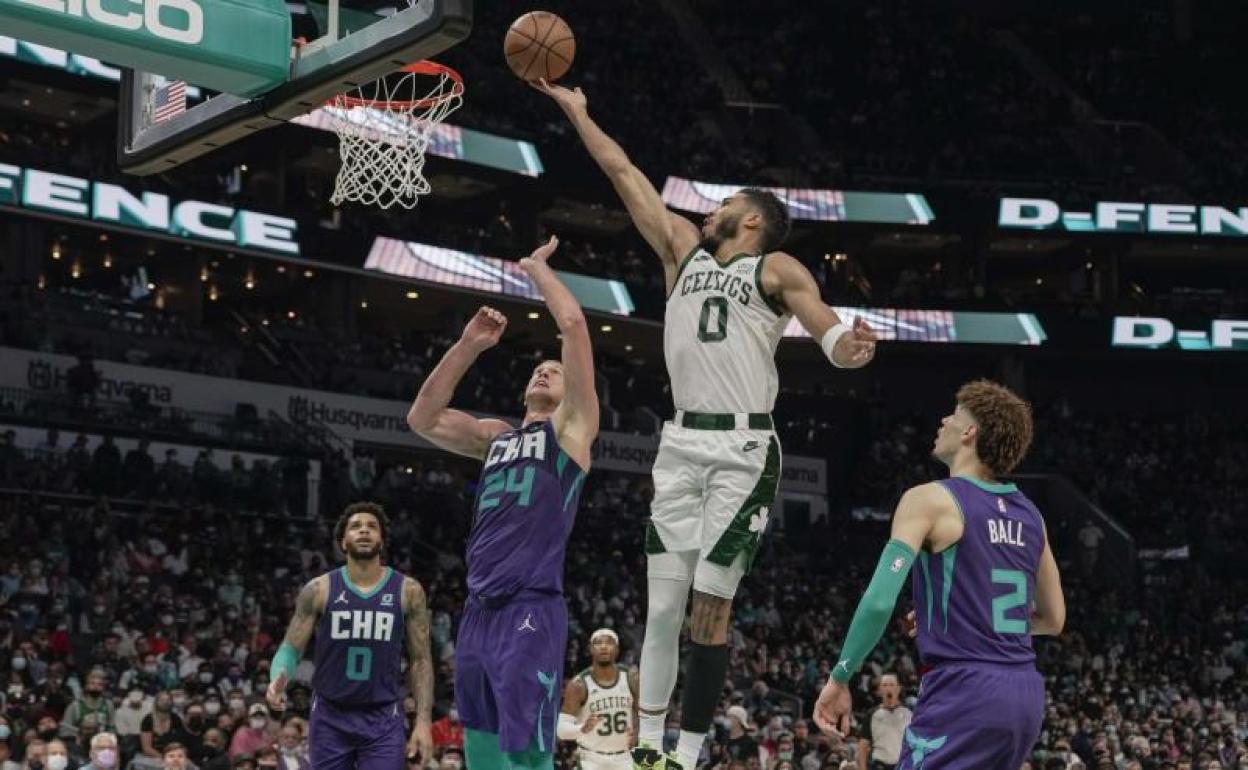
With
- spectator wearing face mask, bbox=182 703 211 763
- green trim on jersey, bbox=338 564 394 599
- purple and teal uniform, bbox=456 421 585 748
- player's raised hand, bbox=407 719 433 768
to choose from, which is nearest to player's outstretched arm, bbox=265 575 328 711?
green trim on jersey, bbox=338 564 394 599

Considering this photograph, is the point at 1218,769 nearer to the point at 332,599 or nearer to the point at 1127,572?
the point at 332,599

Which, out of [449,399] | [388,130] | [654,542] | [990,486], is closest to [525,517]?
[654,542]

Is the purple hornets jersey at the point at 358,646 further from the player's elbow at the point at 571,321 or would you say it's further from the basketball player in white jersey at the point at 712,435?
the player's elbow at the point at 571,321

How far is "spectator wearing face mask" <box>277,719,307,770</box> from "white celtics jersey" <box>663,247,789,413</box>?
8024 mm

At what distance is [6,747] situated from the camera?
1570cm

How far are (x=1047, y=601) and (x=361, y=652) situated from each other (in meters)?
4.22

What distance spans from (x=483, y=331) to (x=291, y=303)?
113 ft

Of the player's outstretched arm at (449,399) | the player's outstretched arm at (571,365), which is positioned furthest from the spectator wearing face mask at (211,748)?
the player's outstretched arm at (571,365)

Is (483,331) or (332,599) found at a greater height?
(483,331)

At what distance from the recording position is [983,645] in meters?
6.66

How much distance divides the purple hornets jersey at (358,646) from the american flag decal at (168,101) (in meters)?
2.93

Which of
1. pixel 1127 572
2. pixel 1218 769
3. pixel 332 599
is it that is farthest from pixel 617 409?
pixel 332 599

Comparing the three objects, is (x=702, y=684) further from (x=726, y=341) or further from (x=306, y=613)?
(x=306, y=613)

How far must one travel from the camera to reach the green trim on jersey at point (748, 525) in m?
7.86
